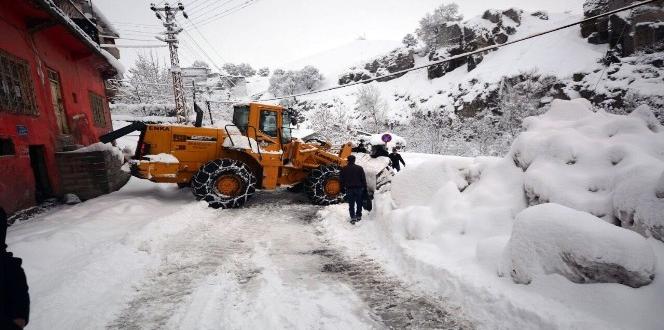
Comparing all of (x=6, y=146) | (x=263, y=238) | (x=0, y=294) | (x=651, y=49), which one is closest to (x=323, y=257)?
(x=263, y=238)

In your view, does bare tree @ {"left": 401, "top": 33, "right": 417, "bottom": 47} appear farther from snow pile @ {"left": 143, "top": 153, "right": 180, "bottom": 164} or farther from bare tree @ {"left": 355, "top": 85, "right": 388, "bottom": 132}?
snow pile @ {"left": 143, "top": 153, "right": 180, "bottom": 164}

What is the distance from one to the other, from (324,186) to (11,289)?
716 centimetres

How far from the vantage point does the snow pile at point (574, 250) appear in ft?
10.1

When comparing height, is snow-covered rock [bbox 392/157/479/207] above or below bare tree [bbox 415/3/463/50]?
below

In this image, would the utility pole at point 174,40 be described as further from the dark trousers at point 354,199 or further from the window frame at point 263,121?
the dark trousers at point 354,199

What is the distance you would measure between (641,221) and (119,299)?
19.9 feet

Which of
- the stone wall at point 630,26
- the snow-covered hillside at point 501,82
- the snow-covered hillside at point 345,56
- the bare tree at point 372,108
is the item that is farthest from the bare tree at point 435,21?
the stone wall at point 630,26

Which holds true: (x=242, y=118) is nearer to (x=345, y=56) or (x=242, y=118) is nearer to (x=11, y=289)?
(x=11, y=289)

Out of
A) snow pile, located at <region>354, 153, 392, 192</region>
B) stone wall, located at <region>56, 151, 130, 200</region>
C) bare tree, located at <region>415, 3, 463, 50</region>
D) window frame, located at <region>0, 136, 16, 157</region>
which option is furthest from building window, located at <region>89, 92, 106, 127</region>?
bare tree, located at <region>415, 3, 463, 50</region>

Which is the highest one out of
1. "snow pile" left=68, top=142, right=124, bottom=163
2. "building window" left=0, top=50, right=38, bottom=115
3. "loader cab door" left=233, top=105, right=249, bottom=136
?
"building window" left=0, top=50, right=38, bottom=115

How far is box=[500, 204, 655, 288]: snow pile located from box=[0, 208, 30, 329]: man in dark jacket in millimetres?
4352

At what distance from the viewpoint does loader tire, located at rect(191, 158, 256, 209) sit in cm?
784

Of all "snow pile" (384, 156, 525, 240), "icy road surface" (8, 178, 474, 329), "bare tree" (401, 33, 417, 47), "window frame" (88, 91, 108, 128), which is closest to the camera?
"icy road surface" (8, 178, 474, 329)

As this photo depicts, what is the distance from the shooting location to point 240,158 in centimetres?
913
